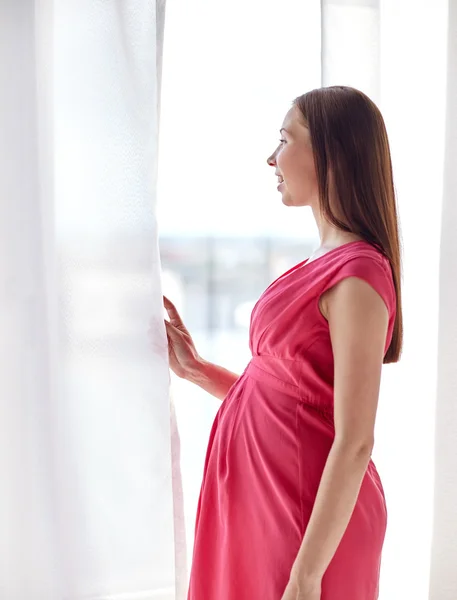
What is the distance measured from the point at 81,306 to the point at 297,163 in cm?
53

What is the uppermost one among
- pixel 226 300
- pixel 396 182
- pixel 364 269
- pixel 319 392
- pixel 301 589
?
pixel 396 182

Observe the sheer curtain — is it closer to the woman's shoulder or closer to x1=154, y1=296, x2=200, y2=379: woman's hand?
x1=154, y1=296, x2=200, y2=379: woman's hand

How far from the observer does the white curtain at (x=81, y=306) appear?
1460 millimetres

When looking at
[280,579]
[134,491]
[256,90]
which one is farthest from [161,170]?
[280,579]

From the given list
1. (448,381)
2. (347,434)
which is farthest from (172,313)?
(448,381)

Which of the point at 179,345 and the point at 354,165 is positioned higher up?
the point at 354,165

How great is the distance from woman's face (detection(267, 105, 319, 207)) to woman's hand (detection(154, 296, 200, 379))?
0.38 metres

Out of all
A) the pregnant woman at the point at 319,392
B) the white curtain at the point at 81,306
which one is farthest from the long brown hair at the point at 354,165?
the white curtain at the point at 81,306

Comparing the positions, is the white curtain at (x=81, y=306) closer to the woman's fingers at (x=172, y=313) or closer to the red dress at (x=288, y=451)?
the woman's fingers at (x=172, y=313)

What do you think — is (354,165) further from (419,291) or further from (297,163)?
(419,291)

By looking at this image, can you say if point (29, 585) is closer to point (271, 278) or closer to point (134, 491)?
point (134, 491)

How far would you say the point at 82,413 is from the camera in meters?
1.51

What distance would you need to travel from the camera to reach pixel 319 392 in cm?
125

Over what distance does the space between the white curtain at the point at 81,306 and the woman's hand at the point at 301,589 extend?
456mm
